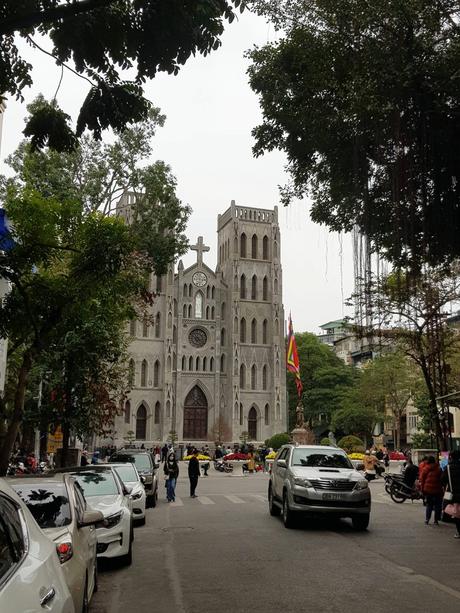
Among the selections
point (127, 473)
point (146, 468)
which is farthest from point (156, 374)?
point (127, 473)

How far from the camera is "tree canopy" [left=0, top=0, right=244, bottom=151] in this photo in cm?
609

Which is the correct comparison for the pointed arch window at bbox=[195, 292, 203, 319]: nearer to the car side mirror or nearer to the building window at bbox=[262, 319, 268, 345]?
the building window at bbox=[262, 319, 268, 345]

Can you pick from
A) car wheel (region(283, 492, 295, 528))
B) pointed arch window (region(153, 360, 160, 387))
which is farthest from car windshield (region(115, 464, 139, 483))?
pointed arch window (region(153, 360, 160, 387))

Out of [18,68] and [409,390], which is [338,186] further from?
[409,390]

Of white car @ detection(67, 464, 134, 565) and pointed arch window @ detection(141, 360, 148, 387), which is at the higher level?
pointed arch window @ detection(141, 360, 148, 387)

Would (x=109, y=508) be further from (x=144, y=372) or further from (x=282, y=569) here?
(x=144, y=372)

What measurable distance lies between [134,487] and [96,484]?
356 cm

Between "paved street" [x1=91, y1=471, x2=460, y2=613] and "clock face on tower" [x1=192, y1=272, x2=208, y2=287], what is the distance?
5413 cm

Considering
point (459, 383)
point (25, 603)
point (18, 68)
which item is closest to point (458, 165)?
point (18, 68)

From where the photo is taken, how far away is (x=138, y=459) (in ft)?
64.9

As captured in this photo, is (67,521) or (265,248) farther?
(265,248)

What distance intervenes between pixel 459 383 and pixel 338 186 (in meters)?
24.1

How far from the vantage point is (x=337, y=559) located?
9453 mm

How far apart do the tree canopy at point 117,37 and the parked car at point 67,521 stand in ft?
12.2
